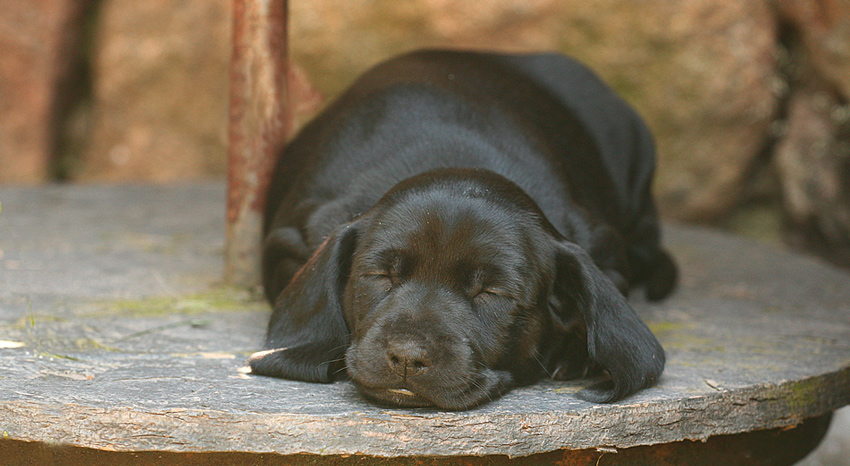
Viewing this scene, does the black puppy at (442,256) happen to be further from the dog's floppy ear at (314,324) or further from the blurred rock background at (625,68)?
the blurred rock background at (625,68)

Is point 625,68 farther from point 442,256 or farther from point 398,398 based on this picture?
point 398,398

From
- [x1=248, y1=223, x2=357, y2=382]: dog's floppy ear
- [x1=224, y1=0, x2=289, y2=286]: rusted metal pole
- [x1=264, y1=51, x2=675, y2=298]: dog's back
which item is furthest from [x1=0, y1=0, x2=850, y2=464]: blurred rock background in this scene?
[x1=248, y1=223, x2=357, y2=382]: dog's floppy ear

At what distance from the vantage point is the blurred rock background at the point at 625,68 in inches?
229

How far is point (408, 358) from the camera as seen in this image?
250 centimetres

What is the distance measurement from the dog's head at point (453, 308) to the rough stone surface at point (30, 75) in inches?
184

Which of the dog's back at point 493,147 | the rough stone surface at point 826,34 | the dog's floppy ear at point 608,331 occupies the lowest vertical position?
the dog's floppy ear at point 608,331

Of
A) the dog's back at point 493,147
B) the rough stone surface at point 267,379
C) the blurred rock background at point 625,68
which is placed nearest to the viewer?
the rough stone surface at point 267,379

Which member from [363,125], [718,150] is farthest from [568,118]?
[718,150]

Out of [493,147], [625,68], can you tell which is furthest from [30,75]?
[493,147]

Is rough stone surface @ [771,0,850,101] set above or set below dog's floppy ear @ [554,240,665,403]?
above

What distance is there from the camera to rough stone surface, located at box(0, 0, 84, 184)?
6719mm

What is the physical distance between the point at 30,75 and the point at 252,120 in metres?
3.62

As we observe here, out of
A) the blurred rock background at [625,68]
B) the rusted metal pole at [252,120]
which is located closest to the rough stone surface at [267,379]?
the rusted metal pole at [252,120]

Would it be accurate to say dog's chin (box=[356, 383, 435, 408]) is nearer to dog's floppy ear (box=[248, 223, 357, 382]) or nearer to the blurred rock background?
dog's floppy ear (box=[248, 223, 357, 382])
